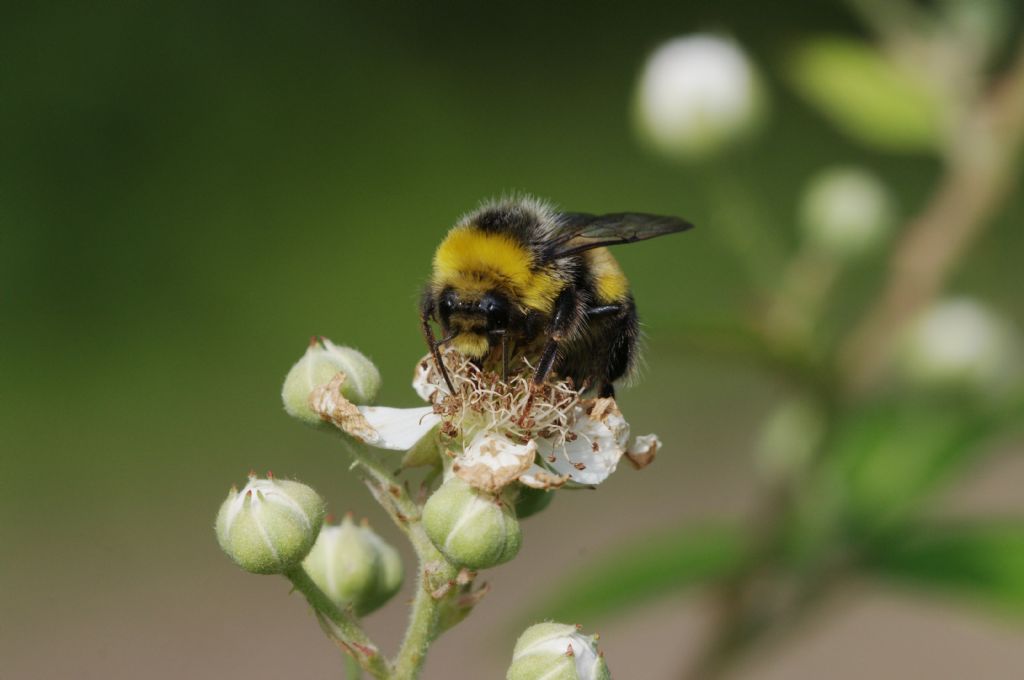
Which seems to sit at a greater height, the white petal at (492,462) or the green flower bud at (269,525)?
the green flower bud at (269,525)

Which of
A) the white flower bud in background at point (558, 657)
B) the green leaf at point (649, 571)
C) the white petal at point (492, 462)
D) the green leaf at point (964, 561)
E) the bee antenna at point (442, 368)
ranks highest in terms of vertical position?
the bee antenna at point (442, 368)

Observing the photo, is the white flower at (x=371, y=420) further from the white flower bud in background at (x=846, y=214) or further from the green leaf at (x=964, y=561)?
the white flower bud in background at (x=846, y=214)

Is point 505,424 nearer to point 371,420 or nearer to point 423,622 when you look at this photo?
point 371,420

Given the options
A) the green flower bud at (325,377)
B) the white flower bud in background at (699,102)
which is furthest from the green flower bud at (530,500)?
the white flower bud in background at (699,102)

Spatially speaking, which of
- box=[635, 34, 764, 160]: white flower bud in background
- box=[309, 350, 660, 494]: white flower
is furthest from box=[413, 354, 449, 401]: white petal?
box=[635, 34, 764, 160]: white flower bud in background

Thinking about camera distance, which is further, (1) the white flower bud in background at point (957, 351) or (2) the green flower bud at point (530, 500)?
(1) the white flower bud in background at point (957, 351)

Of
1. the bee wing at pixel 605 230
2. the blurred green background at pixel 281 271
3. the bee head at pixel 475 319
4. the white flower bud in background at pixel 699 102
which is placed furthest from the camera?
the blurred green background at pixel 281 271

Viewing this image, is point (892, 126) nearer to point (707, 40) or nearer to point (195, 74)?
point (707, 40)
